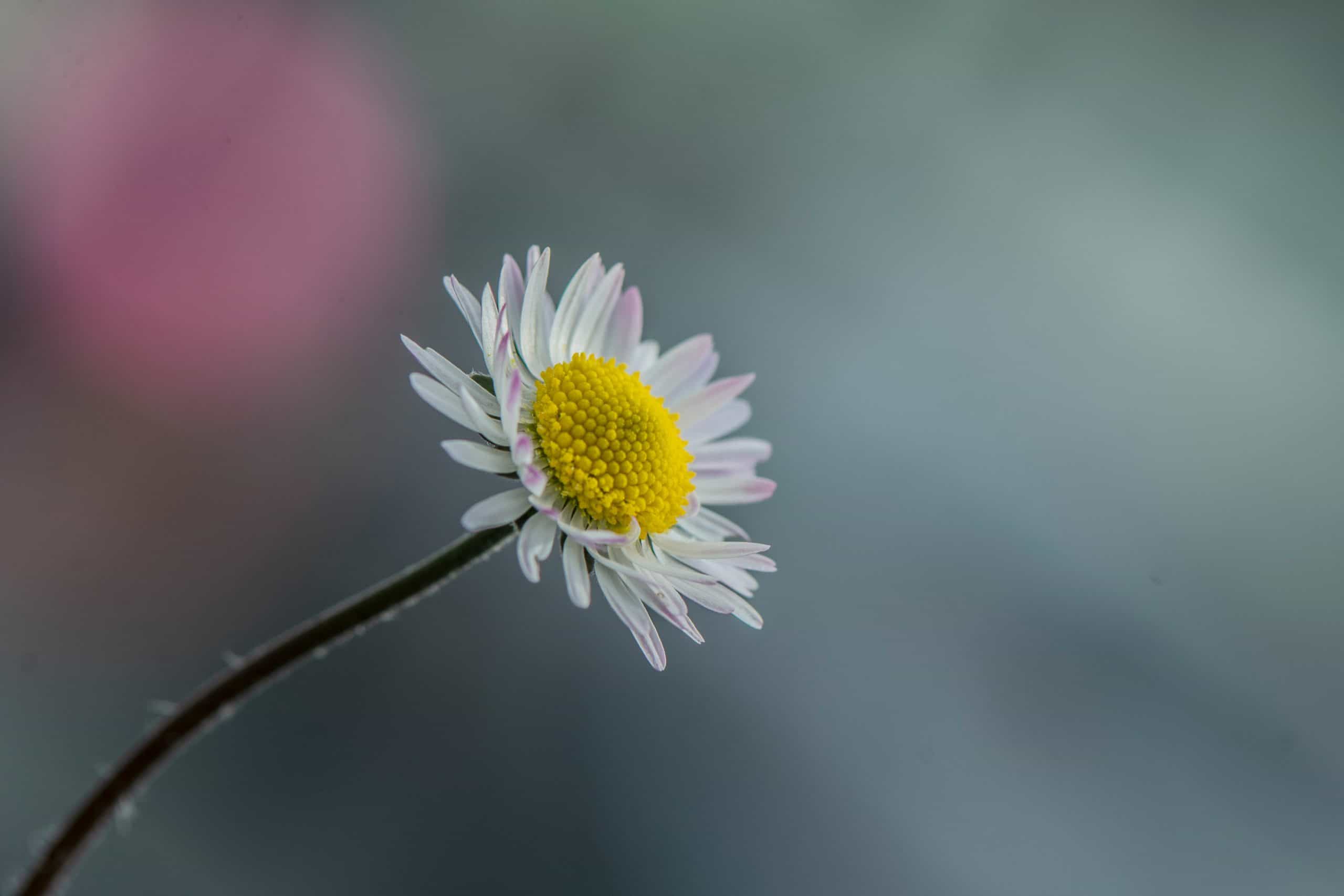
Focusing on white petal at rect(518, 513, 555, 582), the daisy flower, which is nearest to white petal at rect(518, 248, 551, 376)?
the daisy flower

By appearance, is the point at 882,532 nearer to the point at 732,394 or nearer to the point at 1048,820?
the point at 1048,820

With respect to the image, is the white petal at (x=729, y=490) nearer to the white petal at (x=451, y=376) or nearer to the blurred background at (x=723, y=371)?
the white petal at (x=451, y=376)

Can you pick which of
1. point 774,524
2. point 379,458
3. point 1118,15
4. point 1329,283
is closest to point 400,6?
point 379,458

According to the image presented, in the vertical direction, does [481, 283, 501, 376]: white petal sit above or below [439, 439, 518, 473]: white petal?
above

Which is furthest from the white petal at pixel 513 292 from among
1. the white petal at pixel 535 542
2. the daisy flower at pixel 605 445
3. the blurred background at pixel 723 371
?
the blurred background at pixel 723 371

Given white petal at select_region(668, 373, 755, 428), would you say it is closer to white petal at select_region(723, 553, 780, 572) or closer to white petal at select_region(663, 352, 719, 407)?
white petal at select_region(663, 352, 719, 407)

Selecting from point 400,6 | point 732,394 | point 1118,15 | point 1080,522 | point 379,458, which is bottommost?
point 379,458

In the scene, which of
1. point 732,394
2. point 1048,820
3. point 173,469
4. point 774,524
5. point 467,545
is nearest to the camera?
point 467,545
